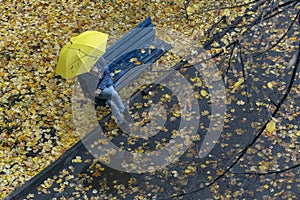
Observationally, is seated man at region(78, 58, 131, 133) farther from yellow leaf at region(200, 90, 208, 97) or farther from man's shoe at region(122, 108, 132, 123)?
yellow leaf at region(200, 90, 208, 97)

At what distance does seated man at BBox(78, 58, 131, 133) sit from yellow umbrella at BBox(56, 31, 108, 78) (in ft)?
0.58

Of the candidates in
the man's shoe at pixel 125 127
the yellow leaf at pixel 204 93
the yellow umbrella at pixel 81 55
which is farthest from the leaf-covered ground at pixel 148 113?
the yellow umbrella at pixel 81 55

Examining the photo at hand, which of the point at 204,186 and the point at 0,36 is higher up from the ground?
the point at 0,36

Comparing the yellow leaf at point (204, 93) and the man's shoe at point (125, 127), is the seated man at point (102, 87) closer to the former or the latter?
the man's shoe at point (125, 127)

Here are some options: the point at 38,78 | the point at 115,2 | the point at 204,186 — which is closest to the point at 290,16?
the point at 115,2

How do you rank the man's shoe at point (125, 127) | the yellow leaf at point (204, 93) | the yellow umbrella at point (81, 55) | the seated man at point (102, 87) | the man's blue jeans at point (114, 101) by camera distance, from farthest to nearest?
1. the yellow leaf at point (204, 93)
2. the man's shoe at point (125, 127)
3. the man's blue jeans at point (114, 101)
4. the seated man at point (102, 87)
5. the yellow umbrella at point (81, 55)

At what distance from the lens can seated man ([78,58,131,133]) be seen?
5.82 m

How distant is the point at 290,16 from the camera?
7.80 metres

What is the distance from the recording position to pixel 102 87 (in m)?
5.93

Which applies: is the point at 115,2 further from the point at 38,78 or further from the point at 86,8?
the point at 38,78

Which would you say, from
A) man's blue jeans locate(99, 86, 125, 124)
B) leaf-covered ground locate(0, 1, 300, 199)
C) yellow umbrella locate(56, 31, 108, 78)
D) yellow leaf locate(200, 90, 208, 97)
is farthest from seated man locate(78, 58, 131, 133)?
yellow leaf locate(200, 90, 208, 97)

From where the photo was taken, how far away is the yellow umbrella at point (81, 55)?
559 centimetres

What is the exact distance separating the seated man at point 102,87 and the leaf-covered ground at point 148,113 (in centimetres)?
32

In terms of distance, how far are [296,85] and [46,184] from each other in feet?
12.0
